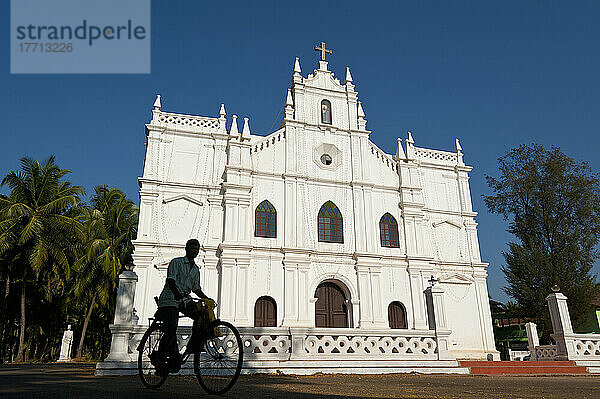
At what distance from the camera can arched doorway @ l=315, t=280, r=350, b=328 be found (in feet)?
61.8

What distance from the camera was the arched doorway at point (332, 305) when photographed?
18.8 metres

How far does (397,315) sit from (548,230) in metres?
12.6

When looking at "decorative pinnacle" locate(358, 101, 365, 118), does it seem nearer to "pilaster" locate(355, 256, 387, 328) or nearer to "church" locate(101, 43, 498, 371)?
"church" locate(101, 43, 498, 371)

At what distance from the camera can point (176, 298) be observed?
507 centimetres

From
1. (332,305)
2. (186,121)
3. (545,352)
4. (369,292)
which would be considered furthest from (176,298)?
(186,121)

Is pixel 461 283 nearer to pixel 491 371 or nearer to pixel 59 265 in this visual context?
pixel 491 371

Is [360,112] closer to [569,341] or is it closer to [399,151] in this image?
[399,151]

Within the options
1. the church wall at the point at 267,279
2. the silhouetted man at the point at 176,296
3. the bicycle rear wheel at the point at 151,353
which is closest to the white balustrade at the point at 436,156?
the church wall at the point at 267,279

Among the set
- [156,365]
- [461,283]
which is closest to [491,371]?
[461,283]

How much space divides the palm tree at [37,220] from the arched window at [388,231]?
49.6ft

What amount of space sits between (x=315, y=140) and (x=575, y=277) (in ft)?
53.6

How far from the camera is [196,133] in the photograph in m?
20.0

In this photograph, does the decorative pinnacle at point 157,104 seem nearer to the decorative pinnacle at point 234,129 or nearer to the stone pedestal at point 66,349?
the decorative pinnacle at point 234,129

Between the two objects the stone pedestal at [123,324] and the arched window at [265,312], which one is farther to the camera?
the arched window at [265,312]
